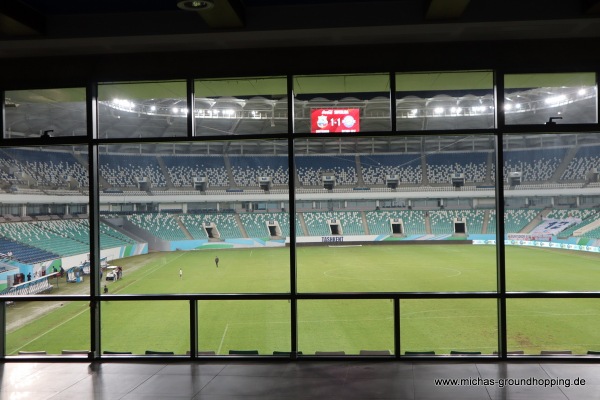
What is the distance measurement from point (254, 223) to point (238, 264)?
7519 millimetres

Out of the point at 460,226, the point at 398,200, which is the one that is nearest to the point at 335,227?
the point at 398,200

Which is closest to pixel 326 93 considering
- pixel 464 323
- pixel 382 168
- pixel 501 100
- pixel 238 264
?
pixel 501 100

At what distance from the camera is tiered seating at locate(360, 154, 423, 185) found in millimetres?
35406

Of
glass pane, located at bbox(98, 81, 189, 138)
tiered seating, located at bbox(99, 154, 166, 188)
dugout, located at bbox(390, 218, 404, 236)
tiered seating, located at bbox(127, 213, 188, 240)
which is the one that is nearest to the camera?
glass pane, located at bbox(98, 81, 189, 138)

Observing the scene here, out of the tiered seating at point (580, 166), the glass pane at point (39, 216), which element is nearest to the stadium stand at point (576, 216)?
the tiered seating at point (580, 166)

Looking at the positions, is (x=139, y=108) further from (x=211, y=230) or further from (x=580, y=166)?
(x=580, y=166)

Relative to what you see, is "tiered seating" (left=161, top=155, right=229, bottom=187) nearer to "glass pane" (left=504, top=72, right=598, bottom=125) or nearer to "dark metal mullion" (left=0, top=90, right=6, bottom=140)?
"dark metal mullion" (left=0, top=90, right=6, bottom=140)

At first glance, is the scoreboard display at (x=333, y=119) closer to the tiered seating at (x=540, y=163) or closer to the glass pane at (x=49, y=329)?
the glass pane at (x=49, y=329)

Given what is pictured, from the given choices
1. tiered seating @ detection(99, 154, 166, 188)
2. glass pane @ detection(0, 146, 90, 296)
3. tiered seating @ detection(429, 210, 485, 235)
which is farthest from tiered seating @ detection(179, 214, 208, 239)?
tiered seating @ detection(429, 210, 485, 235)

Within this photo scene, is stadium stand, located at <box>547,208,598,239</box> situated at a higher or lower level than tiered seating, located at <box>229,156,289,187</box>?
lower

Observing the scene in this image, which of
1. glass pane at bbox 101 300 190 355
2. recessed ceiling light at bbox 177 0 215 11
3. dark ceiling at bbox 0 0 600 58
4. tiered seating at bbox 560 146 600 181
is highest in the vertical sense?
tiered seating at bbox 560 146 600 181

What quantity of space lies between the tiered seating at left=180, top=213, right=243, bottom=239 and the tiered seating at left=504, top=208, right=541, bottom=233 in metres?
17.8

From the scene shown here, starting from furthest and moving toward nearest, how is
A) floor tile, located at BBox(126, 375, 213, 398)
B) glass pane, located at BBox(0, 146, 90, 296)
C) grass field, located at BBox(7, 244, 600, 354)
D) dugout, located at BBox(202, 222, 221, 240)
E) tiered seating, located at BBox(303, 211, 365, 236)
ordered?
tiered seating, located at BBox(303, 211, 365, 236)
dugout, located at BBox(202, 222, 221, 240)
glass pane, located at BBox(0, 146, 90, 296)
grass field, located at BBox(7, 244, 600, 354)
floor tile, located at BBox(126, 375, 213, 398)

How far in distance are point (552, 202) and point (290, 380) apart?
3194 cm
